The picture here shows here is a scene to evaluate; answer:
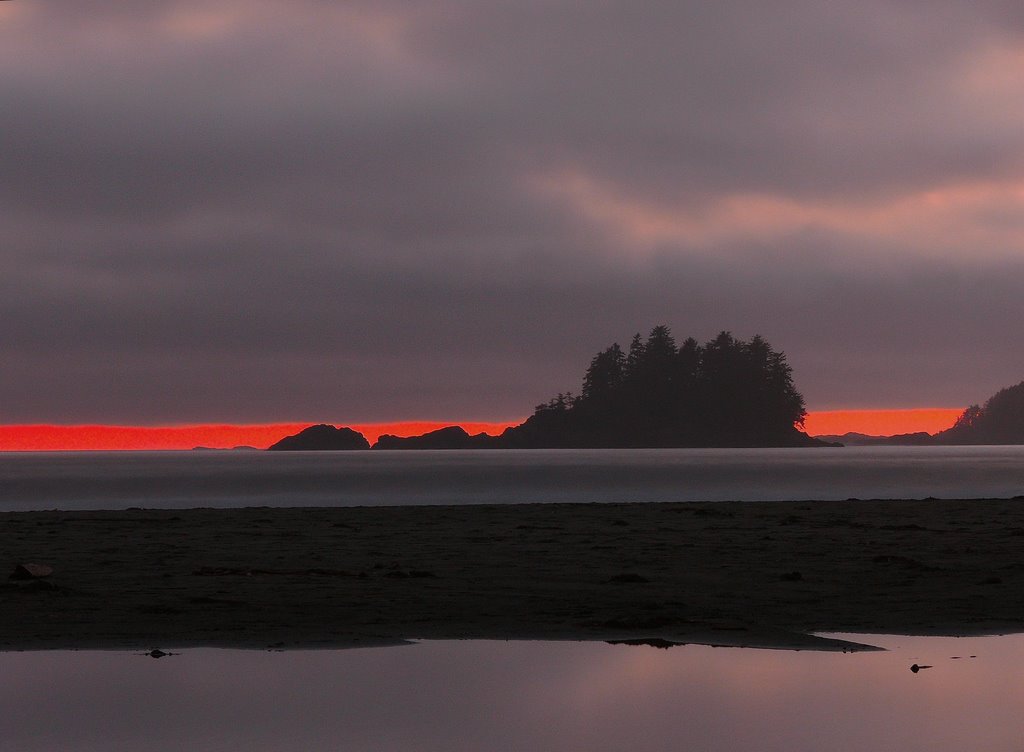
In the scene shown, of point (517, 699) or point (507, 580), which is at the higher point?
point (507, 580)

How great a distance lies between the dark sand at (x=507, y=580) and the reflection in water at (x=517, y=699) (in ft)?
Answer: 5.70

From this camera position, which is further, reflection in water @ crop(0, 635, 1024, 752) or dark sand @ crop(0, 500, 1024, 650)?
dark sand @ crop(0, 500, 1024, 650)

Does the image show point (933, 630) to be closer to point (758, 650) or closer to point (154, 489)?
point (758, 650)

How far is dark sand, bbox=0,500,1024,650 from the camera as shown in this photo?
71.2ft

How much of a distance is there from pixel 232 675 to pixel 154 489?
121782 millimetres

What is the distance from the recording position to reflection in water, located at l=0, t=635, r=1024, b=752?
1376 cm

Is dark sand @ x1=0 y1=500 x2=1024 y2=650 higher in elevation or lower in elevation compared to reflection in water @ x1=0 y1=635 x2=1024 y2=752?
higher

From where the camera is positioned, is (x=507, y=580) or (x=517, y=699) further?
(x=507, y=580)

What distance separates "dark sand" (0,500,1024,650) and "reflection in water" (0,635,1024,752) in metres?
1.74

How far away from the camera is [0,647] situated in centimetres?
1953

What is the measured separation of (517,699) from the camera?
15.8m

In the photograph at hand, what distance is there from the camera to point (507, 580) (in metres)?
28.4

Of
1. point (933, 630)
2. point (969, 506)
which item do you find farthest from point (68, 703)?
point (969, 506)

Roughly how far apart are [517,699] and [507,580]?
12.6 m
